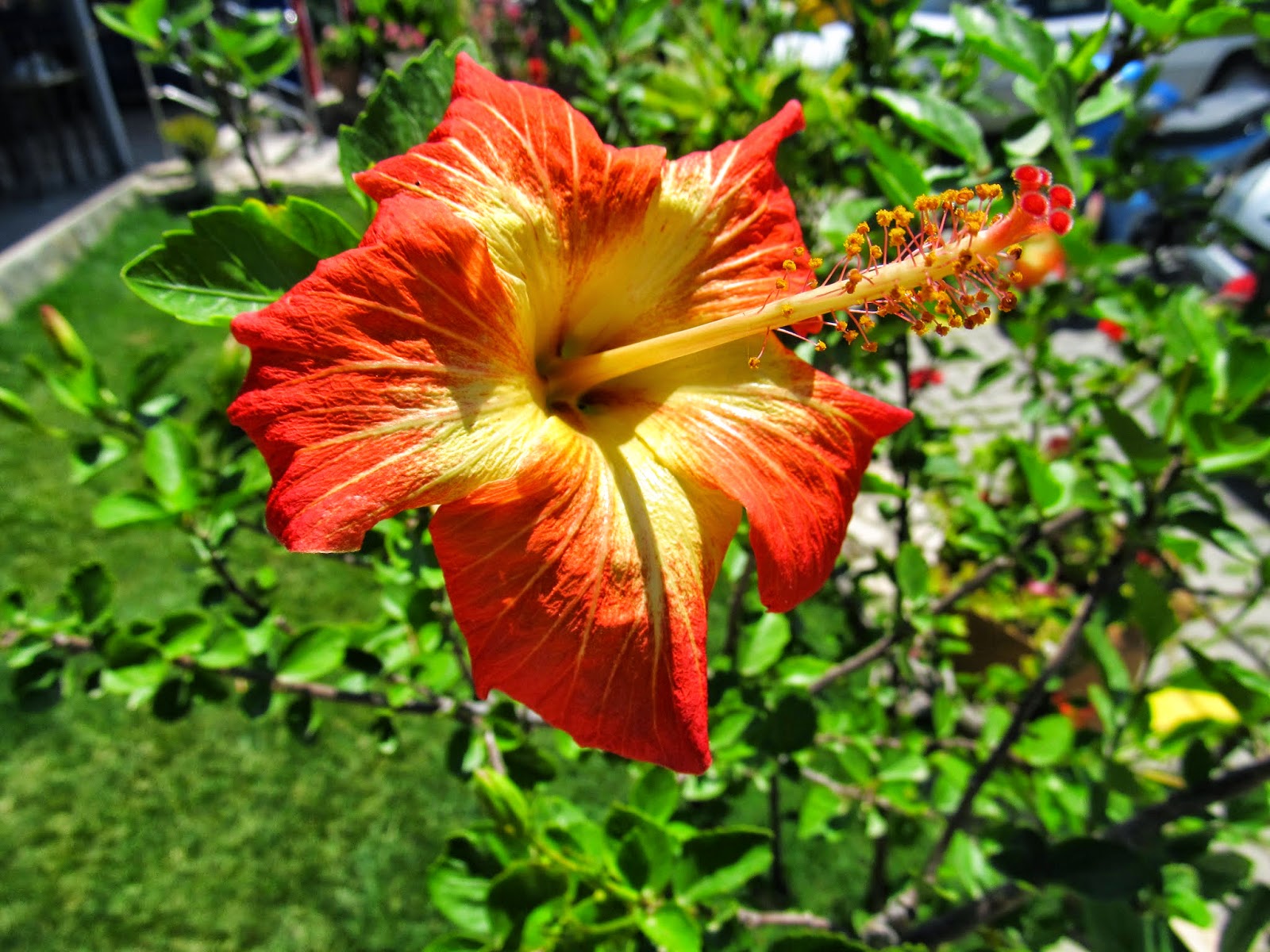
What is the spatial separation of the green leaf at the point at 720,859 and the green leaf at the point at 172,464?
0.98m

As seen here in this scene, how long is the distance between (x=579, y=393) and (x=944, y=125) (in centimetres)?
69

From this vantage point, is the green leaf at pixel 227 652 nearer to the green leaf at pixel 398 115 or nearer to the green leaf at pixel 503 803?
the green leaf at pixel 503 803

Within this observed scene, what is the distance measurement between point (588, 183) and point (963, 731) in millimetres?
2940

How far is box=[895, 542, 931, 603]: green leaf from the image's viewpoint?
165 centimetres

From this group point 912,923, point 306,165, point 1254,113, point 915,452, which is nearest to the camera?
point 912,923

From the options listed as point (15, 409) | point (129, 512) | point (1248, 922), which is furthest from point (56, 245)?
point (1248, 922)

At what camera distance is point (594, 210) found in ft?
2.95

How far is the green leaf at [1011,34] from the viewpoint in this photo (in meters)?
1.19

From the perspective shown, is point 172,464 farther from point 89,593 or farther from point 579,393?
point 579,393

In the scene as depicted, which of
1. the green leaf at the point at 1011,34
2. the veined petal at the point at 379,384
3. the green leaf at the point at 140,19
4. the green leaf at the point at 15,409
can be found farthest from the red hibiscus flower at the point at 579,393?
the green leaf at the point at 15,409

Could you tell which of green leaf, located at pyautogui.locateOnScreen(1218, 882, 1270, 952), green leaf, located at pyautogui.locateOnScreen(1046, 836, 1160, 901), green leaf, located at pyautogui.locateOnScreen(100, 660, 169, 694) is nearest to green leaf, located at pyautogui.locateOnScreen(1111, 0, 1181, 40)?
green leaf, located at pyautogui.locateOnScreen(1046, 836, 1160, 901)

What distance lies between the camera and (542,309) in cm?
94

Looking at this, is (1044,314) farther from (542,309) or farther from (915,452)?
(542,309)

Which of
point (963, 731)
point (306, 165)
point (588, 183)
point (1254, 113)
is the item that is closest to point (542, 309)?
point (588, 183)
